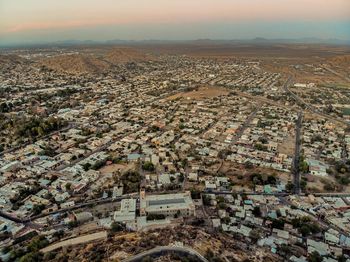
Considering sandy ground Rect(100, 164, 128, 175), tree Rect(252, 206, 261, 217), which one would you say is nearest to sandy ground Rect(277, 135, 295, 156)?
tree Rect(252, 206, 261, 217)

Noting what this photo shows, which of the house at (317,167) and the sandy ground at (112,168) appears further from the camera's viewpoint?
the sandy ground at (112,168)

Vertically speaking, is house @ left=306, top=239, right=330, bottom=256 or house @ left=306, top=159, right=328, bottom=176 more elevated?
house @ left=306, top=159, right=328, bottom=176

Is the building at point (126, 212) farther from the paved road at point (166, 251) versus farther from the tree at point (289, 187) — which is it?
the tree at point (289, 187)

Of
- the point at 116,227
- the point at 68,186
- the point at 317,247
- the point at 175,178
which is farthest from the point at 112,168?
the point at 317,247

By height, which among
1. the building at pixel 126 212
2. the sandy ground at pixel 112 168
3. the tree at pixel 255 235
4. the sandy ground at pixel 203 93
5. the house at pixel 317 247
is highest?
the sandy ground at pixel 203 93

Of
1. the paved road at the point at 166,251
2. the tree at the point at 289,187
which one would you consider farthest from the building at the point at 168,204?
the tree at the point at 289,187

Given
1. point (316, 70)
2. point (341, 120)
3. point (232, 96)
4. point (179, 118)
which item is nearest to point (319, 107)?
point (341, 120)

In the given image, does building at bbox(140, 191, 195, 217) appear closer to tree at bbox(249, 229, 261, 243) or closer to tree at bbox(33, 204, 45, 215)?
tree at bbox(249, 229, 261, 243)
